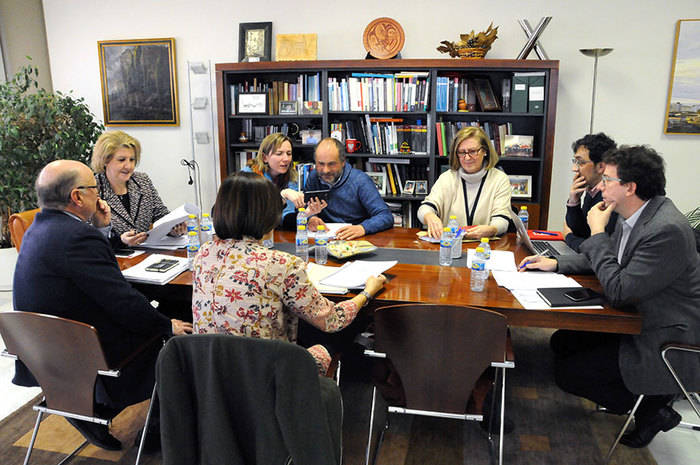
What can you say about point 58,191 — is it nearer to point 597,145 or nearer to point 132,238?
point 132,238

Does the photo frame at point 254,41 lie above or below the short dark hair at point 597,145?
above

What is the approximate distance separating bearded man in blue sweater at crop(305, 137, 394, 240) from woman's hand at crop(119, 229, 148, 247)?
105cm

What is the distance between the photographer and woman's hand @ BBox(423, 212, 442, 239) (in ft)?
9.26

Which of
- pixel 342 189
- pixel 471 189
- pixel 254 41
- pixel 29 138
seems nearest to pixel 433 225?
pixel 471 189

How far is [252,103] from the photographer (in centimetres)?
450

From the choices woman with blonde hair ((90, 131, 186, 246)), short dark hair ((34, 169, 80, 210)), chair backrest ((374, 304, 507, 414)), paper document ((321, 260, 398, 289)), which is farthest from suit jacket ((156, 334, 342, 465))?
woman with blonde hair ((90, 131, 186, 246))

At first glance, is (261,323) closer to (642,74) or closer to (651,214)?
(651,214)

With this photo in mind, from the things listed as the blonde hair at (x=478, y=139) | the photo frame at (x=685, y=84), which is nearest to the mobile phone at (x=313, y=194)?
the blonde hair at (x=478, y=139)

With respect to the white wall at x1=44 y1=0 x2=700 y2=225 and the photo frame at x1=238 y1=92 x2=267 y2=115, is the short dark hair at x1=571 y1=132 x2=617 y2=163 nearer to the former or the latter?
the white wall at x1=44 y1=0 x2=700 y2=225

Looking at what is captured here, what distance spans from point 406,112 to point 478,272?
2496 millimetres

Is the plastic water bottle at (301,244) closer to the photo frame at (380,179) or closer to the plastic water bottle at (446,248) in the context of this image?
the plastic water bottle at (446,248)

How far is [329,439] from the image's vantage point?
4.58 feet

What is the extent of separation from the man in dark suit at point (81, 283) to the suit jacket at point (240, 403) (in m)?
0.58

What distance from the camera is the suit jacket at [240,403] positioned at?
1.28 metres
